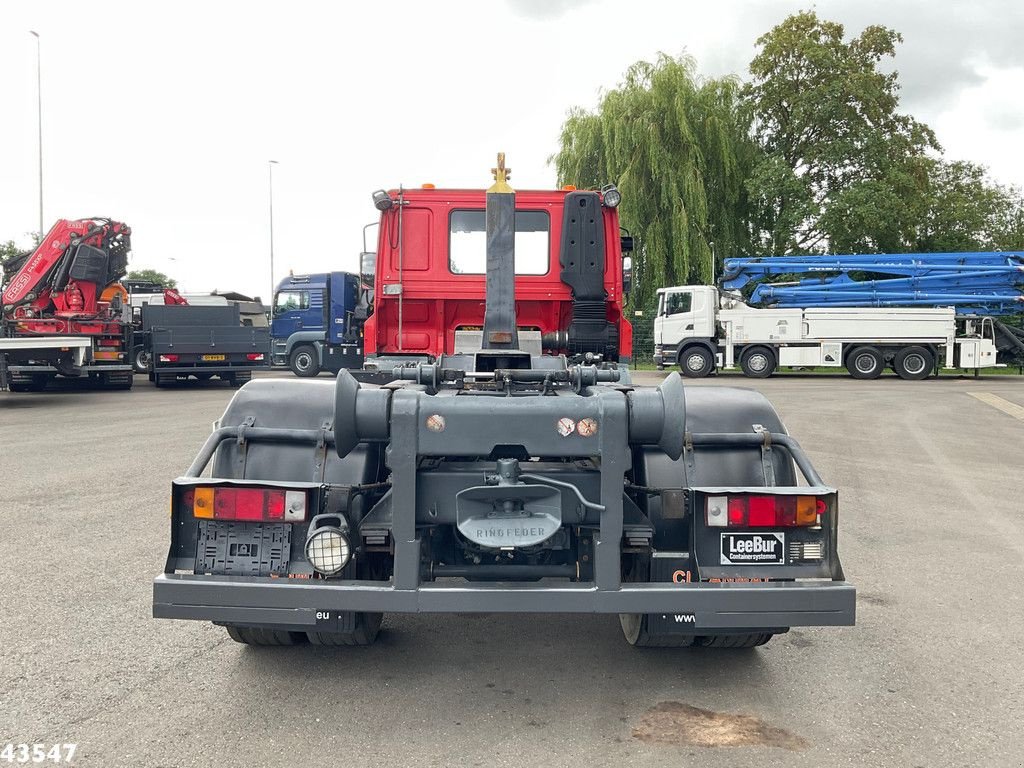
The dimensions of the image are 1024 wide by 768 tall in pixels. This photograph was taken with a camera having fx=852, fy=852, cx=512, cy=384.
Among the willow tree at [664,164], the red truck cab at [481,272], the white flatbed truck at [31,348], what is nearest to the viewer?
the red truck cab at [481,272]

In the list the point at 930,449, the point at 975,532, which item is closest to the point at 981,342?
the point at 930,449

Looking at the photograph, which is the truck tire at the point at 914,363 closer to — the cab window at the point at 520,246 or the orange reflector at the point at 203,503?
the cab window at the point at 520,246

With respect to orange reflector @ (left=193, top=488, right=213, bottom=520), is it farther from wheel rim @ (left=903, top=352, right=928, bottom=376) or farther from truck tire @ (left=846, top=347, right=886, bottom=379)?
wheel rim @ (left=903, top=352, right=928, bottom=376)

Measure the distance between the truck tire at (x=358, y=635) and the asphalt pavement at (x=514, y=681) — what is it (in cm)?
11

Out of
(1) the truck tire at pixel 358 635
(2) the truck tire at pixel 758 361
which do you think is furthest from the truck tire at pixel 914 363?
(1) the truck tire at pixel 358 635

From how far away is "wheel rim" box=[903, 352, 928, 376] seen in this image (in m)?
24.3

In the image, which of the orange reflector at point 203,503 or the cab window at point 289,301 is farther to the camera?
the cab window at point 289,301

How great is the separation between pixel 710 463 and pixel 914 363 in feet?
77.0

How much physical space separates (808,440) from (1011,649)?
7.32m

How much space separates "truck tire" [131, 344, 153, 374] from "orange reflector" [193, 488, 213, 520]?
16946 mm

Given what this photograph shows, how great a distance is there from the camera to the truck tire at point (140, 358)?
62.3 ft

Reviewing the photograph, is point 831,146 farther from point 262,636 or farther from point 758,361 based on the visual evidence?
point 262,636

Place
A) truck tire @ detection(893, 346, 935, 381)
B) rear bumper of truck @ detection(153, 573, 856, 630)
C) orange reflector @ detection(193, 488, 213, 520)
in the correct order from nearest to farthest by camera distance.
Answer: rear bumper of truck @ detection(153, 573, 856, 630)
orange reflector @ detection(193, 488, 213, 520)
truck tire @ detection(893, 346, 935, 381)

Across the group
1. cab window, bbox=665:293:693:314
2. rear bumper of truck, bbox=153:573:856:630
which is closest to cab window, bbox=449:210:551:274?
rear bumper of truck, bbox=153:573:856:630
